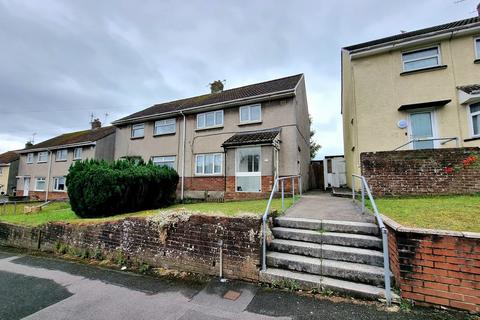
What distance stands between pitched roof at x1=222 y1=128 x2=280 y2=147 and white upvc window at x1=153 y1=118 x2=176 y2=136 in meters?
4.93

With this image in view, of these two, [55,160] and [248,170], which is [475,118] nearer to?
[248,170]

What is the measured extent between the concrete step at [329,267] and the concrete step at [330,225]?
29.9 inches

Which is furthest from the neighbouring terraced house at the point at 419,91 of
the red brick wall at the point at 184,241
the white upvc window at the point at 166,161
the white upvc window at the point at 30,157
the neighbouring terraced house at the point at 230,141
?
the white upvc window at the point at 30,157

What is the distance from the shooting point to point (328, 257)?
13.2 ft

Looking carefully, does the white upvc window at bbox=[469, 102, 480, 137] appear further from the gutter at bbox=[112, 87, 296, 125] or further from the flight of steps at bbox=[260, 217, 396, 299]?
the flight of steps at bbox=[260, 217, 396, 299]

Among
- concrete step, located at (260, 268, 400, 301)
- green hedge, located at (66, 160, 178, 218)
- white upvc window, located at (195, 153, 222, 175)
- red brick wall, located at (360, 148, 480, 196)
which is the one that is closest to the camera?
concrete step, located at (260, 268, 400, 301)

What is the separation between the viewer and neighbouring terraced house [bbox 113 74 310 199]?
11376mm

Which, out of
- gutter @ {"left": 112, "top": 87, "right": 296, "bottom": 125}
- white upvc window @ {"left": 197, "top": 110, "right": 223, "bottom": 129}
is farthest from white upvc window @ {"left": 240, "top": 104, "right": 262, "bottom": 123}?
white upvc window @ {"left": 197, "top": 110, "right": 223, "bottom": 129}

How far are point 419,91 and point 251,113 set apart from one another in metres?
7.70

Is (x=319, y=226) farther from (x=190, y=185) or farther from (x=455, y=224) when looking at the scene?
(x=190, y=185)

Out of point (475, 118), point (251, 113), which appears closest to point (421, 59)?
point (475, 118)

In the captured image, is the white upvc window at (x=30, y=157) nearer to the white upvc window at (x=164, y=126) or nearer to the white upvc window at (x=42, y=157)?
the white upvc window at (x=42, y=157)

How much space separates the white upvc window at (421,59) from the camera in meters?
9.52

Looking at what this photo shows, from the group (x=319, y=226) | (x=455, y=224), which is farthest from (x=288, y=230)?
(x=455, y=224)
